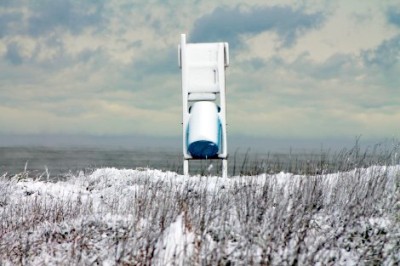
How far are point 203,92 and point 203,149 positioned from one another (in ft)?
2.84

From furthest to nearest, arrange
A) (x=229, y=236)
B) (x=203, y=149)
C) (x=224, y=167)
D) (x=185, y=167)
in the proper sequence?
(x=185, y=167) → (x=224, y=167) → (x=203, y=149) → (x=229, y=236)

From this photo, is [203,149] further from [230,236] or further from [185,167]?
[230,236]

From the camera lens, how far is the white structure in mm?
7949

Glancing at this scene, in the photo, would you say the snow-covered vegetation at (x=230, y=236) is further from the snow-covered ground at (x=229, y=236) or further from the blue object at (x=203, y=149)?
the blue object at (x=203, y=149)

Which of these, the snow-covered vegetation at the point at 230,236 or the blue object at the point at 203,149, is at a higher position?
the blue object at the point at 203,149

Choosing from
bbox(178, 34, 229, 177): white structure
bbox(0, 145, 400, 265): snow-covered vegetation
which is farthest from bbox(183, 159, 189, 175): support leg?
bbox(0, 145, 400, 265): snow-covered vegetation

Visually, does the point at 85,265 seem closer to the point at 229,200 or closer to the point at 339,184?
the point at 229,200

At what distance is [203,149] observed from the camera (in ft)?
25.9

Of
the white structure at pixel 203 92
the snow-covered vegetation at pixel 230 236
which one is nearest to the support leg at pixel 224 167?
the white structure at pixel 203 92

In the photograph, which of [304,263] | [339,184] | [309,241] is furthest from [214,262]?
[339,184]

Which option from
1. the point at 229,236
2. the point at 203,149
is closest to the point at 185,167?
the point at 203,149

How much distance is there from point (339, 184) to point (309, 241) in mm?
2375

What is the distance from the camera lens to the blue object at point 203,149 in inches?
308

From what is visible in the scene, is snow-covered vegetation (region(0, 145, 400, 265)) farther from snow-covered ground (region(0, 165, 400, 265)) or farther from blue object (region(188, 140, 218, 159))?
blue object (region(188, 140, 218, 159))
